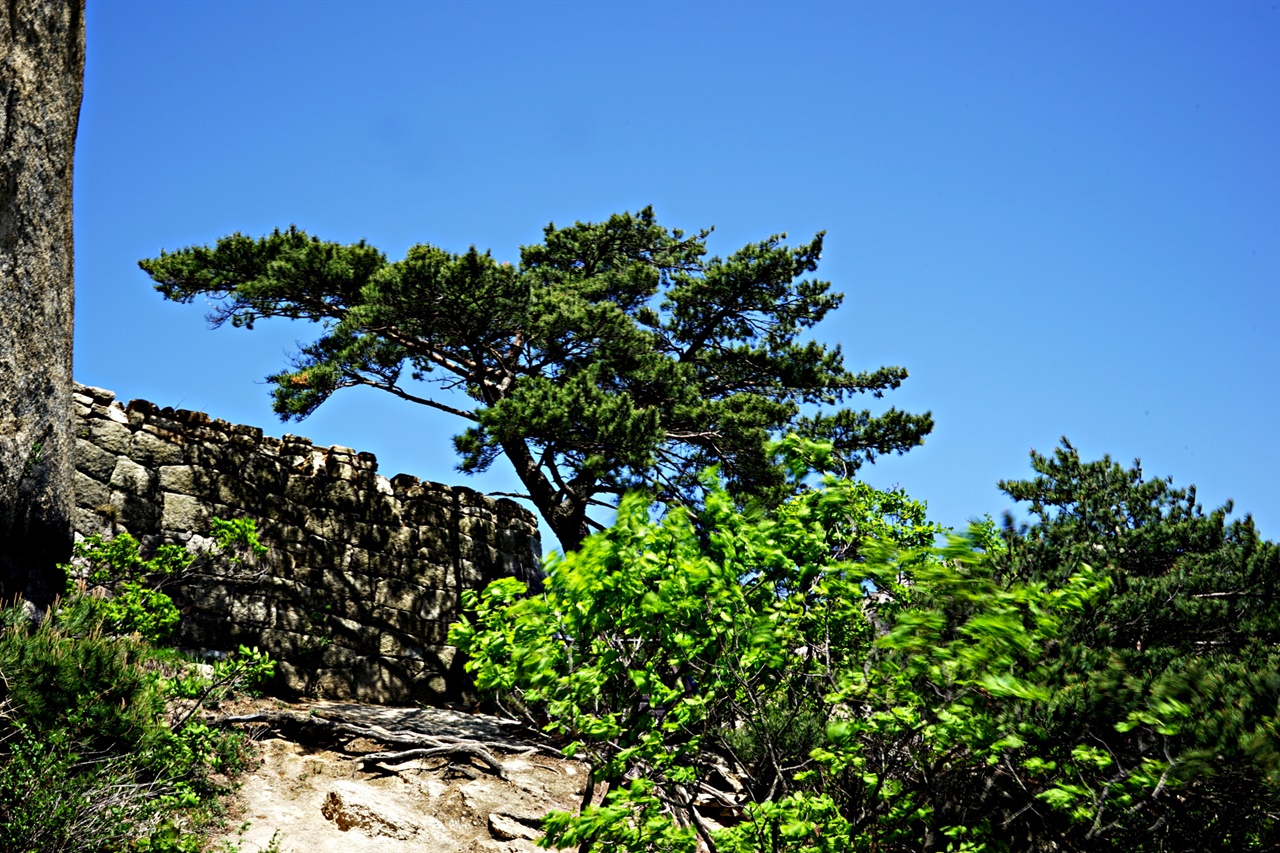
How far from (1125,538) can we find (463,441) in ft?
26.7

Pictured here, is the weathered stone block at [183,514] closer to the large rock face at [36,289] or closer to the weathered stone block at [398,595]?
the large rock face at [36,289]

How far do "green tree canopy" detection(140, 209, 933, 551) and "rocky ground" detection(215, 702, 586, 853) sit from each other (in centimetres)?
397

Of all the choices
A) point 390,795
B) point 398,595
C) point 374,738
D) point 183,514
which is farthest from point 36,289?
point 398,595

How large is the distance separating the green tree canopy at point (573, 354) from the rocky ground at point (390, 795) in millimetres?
3974

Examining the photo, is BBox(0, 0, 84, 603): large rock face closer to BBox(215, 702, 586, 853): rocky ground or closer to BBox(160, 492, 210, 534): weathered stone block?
BBox(160, 492, 210, 534): weathered stone block

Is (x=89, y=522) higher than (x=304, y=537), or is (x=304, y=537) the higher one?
(x=304, y=537)

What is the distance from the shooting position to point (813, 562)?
200 inches

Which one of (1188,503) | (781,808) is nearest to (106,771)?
(781,808)

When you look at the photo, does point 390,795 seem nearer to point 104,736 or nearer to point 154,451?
point 104,736

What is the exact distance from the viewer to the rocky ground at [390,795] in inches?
275

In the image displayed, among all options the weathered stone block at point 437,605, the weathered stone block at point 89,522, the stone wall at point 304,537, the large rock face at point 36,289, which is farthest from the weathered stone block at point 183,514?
the weathered stone block at point 437,605

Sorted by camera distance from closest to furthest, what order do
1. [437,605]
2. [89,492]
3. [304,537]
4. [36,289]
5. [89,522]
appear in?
[36,289], [89,522], [89,492], [304,537], [437,605]

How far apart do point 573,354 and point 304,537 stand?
461cm

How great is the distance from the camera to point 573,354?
44.8 feet
